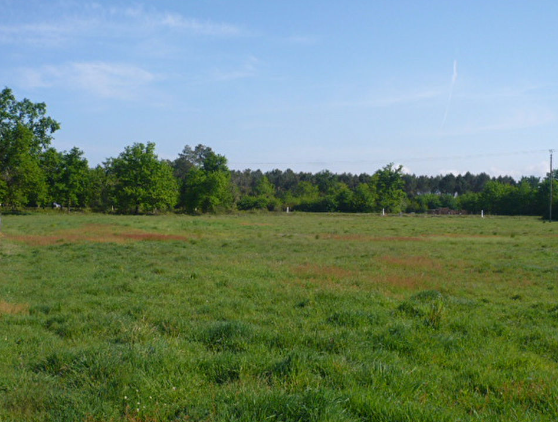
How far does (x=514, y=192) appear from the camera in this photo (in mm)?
101562

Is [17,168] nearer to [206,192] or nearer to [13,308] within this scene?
[206,192]

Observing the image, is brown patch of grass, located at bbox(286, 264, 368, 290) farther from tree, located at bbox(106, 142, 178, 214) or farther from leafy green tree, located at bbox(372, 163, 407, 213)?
leafy green tree, located at bbox(372, 163, 407, 213)

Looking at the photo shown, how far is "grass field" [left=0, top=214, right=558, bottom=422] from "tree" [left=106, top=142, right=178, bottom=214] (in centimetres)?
6640

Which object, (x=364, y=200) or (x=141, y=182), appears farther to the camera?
(x=364, y=200)

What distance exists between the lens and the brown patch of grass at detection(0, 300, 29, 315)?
9.83 meters

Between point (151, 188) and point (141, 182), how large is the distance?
2476 mm

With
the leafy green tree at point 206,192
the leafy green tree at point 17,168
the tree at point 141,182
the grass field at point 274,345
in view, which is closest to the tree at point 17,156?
the leafy green tree at point 17,168

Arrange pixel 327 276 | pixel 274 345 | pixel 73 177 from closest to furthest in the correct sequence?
pixel 274 345, pixel 327 276, pixel 73 177

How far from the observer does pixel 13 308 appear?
10.2 metres

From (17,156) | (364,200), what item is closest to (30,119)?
(17,156)

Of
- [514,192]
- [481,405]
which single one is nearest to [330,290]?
[481,405]

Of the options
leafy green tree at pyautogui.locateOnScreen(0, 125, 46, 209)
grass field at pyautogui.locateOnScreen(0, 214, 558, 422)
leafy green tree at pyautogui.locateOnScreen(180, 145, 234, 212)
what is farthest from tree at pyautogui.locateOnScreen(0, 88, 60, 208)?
grass field at pyautogui.locateOnScreen(0, 214, 558, 422)

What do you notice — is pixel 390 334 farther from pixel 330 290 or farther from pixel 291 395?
pixel 330 290

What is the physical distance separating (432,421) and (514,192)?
10914 centimetres
